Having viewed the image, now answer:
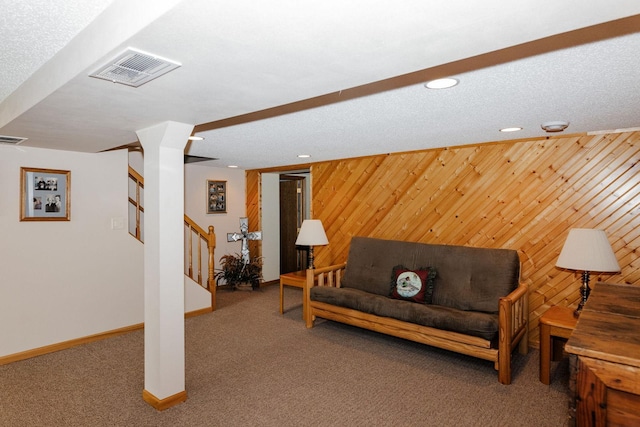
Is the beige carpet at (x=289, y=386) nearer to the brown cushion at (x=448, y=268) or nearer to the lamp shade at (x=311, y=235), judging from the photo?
Answer: the brown cushion at (x=448, y=268)

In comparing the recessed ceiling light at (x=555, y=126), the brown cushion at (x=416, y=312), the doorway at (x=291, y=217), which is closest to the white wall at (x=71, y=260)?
the brown cushion at (x=416, y=312)

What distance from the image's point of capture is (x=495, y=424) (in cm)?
238

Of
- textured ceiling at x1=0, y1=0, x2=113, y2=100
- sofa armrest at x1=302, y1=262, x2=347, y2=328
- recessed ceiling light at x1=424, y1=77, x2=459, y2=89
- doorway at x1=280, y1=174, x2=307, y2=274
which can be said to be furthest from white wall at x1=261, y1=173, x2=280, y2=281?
recessed ceiling light at x1=424, y1=77, x2=459, y2=89

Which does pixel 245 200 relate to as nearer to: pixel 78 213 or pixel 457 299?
pixel 78 213

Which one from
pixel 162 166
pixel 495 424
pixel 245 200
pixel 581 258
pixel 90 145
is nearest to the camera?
pixel 495 424

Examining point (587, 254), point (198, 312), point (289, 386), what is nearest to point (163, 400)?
point (289, 386)

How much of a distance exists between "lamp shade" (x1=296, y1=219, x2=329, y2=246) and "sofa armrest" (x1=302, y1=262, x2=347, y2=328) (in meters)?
0.36

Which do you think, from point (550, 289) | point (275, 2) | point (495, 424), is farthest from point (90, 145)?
point (550, 289)

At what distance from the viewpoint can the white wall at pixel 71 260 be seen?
342 centimetres

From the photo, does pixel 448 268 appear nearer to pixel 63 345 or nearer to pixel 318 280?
pixel 318 280

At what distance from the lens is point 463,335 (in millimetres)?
3139

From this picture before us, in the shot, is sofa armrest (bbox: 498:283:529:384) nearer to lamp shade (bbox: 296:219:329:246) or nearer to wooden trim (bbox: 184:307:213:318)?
lamp shade (bbox: 296:219:329:246)

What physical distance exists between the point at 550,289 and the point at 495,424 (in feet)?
5.68

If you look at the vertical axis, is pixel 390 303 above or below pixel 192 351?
above
